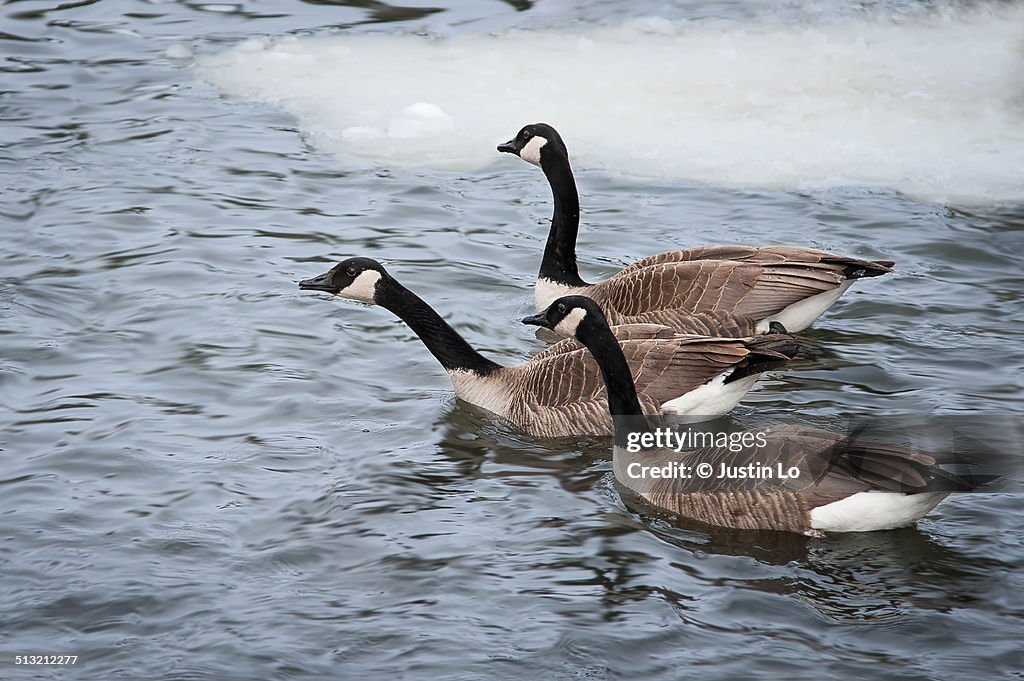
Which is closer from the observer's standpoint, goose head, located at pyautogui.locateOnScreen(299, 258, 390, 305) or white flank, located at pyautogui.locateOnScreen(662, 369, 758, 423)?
white flank, located at pyautogui.locateOnScreen(662, 369, 758, 423)

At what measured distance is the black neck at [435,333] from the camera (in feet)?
25.6

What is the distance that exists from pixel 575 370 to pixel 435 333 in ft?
3.19

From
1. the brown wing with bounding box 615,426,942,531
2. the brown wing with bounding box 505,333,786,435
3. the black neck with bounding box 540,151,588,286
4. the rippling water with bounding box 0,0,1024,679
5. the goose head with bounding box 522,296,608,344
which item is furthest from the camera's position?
the black neck with bounding box 540,151,588,286

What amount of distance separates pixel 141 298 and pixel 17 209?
207cm

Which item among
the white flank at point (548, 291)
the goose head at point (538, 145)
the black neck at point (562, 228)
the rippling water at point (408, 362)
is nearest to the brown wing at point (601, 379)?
the rippling water at point (408, 362)

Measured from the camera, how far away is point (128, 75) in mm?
13617

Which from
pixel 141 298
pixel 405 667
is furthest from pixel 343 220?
pixel 405 667

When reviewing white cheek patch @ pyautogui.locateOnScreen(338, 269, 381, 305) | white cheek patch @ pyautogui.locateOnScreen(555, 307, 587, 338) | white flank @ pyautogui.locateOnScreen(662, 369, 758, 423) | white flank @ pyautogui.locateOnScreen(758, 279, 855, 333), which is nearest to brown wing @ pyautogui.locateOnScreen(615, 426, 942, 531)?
white flank @ pyautogui.locateOnScreen(662, 369, 758, 423)

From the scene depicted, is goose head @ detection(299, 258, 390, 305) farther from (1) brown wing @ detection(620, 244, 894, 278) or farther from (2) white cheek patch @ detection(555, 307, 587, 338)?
(1) brown wing @ detection(620, 244, 894, 278)

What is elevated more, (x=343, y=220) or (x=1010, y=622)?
(x=343, y=220)

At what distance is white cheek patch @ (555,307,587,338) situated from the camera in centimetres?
666

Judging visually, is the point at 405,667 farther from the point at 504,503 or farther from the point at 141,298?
the point at 141,298

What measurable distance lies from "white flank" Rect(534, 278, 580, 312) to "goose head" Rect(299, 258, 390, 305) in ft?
4.90

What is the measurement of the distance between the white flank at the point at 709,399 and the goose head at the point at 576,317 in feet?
Answer: 2.52
